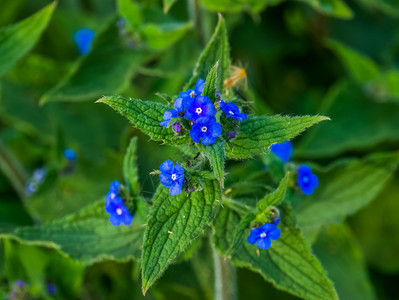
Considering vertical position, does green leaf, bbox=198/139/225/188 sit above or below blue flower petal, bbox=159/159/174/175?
above

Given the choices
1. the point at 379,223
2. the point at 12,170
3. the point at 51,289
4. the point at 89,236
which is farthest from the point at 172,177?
the point at 379,223

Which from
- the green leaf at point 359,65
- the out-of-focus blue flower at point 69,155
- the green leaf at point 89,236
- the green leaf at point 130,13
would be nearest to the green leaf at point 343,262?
the green leaf at point 359,65

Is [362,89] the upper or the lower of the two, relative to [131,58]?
lower

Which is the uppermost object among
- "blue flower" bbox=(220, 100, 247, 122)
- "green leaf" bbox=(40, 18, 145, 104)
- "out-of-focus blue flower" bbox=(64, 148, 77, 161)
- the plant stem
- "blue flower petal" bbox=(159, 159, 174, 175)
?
"blue flower" bbox=(220, 100, 247, 122)

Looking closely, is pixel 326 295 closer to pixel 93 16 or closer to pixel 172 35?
pixel 172 35

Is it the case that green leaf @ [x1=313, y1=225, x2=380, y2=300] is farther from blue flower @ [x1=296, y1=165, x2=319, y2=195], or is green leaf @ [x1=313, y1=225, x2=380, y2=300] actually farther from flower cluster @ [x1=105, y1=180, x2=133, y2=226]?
flower cluster @ [x1=105, y1=180, x2=133, y2=226]

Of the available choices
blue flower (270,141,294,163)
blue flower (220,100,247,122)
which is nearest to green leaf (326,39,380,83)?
blue flower (270,141,294,163)

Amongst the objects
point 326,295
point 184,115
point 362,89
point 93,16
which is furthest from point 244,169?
point 93,16
